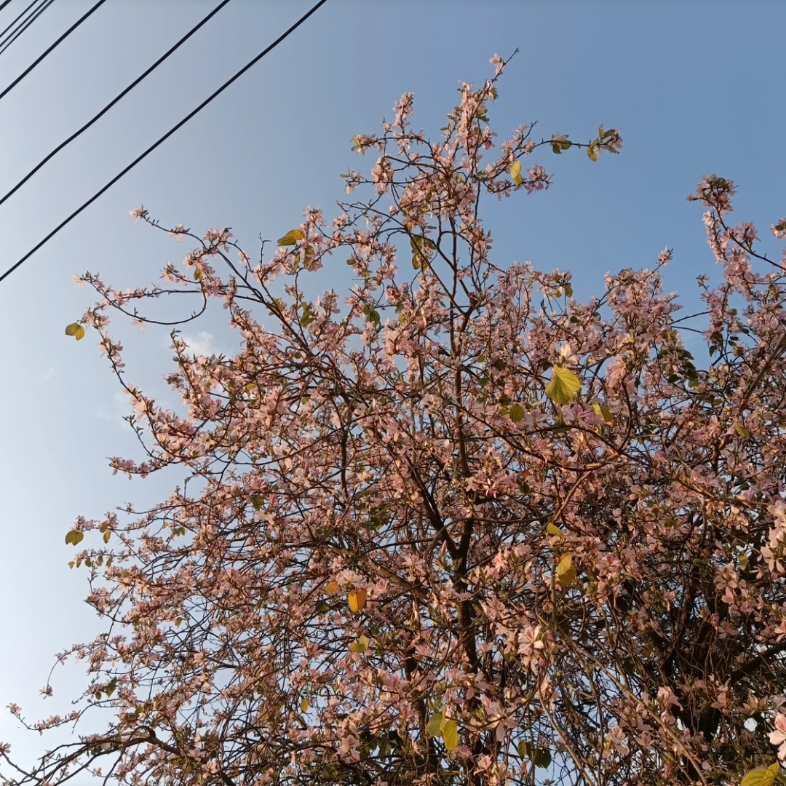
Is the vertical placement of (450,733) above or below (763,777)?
above

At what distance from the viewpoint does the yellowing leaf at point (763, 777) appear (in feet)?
4.13

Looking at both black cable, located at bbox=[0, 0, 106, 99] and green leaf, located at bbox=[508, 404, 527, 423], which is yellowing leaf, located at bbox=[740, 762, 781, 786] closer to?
green leaf, located at bbox=[508, 404, 527, 423]

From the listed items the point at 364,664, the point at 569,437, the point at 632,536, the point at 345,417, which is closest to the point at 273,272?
the point at 345,417

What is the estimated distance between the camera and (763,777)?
1.29m

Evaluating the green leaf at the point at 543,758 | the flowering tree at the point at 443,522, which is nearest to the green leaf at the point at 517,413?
the flowering tree at the point at 443,522

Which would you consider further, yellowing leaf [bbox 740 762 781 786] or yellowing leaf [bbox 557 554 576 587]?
yellowing leaf [bbox 557 554 576 587]

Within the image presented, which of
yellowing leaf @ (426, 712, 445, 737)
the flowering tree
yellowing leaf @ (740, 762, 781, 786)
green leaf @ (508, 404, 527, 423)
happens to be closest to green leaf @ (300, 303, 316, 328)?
the flowering tree

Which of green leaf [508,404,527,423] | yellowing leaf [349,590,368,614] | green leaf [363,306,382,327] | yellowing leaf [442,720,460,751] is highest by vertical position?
green leaf [363,306,382,327]

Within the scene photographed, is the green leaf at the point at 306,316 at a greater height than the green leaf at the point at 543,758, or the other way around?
the green leaf at the point at 306,316

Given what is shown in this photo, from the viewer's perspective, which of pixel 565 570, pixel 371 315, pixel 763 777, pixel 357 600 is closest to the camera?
pixel 763 777

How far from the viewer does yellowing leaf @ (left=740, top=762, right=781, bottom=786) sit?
126cm

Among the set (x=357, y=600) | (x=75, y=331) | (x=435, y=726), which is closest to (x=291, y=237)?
Result: (x=75, y=331)

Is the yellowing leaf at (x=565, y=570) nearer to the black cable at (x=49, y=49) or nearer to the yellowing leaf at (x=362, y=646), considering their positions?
→ the yellowing leaf at (x=362, y=646)

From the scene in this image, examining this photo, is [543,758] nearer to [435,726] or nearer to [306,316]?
[435,726]
